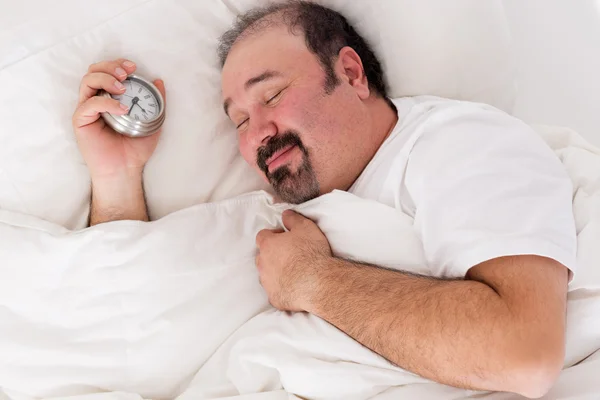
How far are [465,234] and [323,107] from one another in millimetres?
487

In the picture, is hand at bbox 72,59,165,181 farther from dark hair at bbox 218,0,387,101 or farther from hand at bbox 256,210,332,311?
hand at bbox 256,210,332,311

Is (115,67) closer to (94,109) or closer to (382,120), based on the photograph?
(94,109)

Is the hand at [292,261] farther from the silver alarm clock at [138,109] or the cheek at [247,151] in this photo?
the silver alarm clock at [138,109]

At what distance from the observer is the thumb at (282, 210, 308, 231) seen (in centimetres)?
140

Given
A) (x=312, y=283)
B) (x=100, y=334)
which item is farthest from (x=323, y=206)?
(x=100, y=334)

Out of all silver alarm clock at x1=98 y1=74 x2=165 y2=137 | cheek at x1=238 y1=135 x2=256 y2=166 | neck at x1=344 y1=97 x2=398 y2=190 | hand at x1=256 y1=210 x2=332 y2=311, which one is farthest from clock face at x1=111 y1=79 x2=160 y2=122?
neck at x1=344 y1=97 x2=398 y2=190

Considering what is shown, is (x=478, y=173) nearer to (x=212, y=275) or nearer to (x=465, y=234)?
(x=465, y=234)

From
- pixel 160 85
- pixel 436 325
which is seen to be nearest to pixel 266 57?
pixel 160 85

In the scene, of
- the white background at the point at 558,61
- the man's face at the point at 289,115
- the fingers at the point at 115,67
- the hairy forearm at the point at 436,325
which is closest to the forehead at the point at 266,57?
the man's face at the point at 289,115

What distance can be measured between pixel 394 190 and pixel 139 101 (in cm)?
65

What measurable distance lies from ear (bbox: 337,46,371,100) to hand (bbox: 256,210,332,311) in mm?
370

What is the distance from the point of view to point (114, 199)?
1460mm

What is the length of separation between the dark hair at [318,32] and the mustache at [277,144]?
7.3 inches

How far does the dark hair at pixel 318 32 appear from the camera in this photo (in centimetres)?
153
